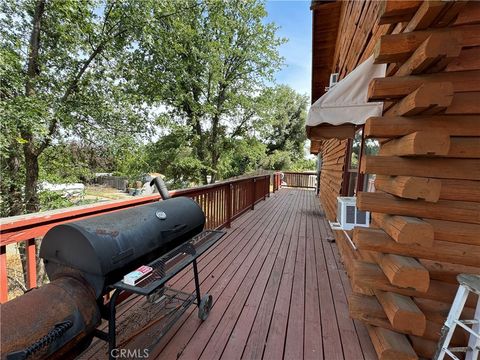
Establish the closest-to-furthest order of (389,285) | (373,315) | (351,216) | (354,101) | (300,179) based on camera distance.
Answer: (389,285) < (373,315) < (354,101) < (351,216) < (300,179)

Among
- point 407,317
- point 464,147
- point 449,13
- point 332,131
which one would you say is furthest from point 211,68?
point 407,317

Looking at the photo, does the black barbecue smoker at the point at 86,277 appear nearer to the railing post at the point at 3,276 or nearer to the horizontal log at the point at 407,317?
the railing post at the point at 3,276

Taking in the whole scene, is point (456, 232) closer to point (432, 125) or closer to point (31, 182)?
point (432, 125)

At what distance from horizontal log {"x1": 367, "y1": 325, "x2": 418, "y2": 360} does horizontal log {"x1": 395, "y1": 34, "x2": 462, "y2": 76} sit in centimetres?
Answer: 188

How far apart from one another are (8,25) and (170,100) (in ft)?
18.9

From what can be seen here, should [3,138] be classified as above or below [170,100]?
below

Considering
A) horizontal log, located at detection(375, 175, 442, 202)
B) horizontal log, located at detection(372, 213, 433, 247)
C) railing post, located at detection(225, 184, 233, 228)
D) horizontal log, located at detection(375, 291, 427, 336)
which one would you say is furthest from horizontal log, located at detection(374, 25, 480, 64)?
railing post, located at detection(225, 184, 233, 228)

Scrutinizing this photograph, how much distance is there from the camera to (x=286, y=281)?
2.80m

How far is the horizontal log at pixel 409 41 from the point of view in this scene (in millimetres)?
1392

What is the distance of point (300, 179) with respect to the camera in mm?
15820

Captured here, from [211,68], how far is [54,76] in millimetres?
6508

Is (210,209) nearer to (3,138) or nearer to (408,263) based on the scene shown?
(408,263)

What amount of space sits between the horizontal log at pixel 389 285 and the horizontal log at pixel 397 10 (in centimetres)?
178

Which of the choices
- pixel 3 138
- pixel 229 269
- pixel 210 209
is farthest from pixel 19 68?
pixel 229 269
